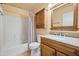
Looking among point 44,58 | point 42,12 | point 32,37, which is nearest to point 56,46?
point 44,58

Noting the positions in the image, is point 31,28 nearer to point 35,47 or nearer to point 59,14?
point 35,47

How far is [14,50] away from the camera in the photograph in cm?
122

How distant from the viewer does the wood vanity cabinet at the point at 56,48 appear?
1.05m

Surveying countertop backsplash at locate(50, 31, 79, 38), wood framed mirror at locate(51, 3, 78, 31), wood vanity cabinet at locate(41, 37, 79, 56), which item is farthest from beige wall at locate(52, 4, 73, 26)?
wood vanity cabinet at locate(41, 37, 79, 56)

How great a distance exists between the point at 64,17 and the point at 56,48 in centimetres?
37

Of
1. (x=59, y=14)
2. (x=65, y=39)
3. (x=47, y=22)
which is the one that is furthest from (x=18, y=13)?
(x=65, y=39)

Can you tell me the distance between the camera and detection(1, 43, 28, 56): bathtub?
1190 millimetres

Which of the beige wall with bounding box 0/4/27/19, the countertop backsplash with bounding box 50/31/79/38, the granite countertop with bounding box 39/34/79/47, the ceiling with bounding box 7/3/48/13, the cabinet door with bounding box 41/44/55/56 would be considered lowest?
the cabinet door with bounding box 41/44/55/56

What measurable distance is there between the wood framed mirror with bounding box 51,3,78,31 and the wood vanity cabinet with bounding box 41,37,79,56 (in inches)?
7.2

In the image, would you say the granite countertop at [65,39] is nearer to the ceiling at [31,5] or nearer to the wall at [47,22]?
the wall at [47,22]

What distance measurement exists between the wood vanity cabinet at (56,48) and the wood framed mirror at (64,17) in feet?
0.60

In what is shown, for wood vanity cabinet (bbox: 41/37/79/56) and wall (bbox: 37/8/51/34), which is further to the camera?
wall (bbox: 37/8/51/34)

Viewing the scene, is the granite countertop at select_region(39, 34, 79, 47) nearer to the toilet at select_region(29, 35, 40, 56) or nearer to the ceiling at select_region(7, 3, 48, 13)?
the toilet at select_region(29, 35, 40, 56)

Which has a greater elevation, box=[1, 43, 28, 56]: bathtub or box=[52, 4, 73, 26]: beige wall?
box=[52, 4, 73, 26]: beige wall
